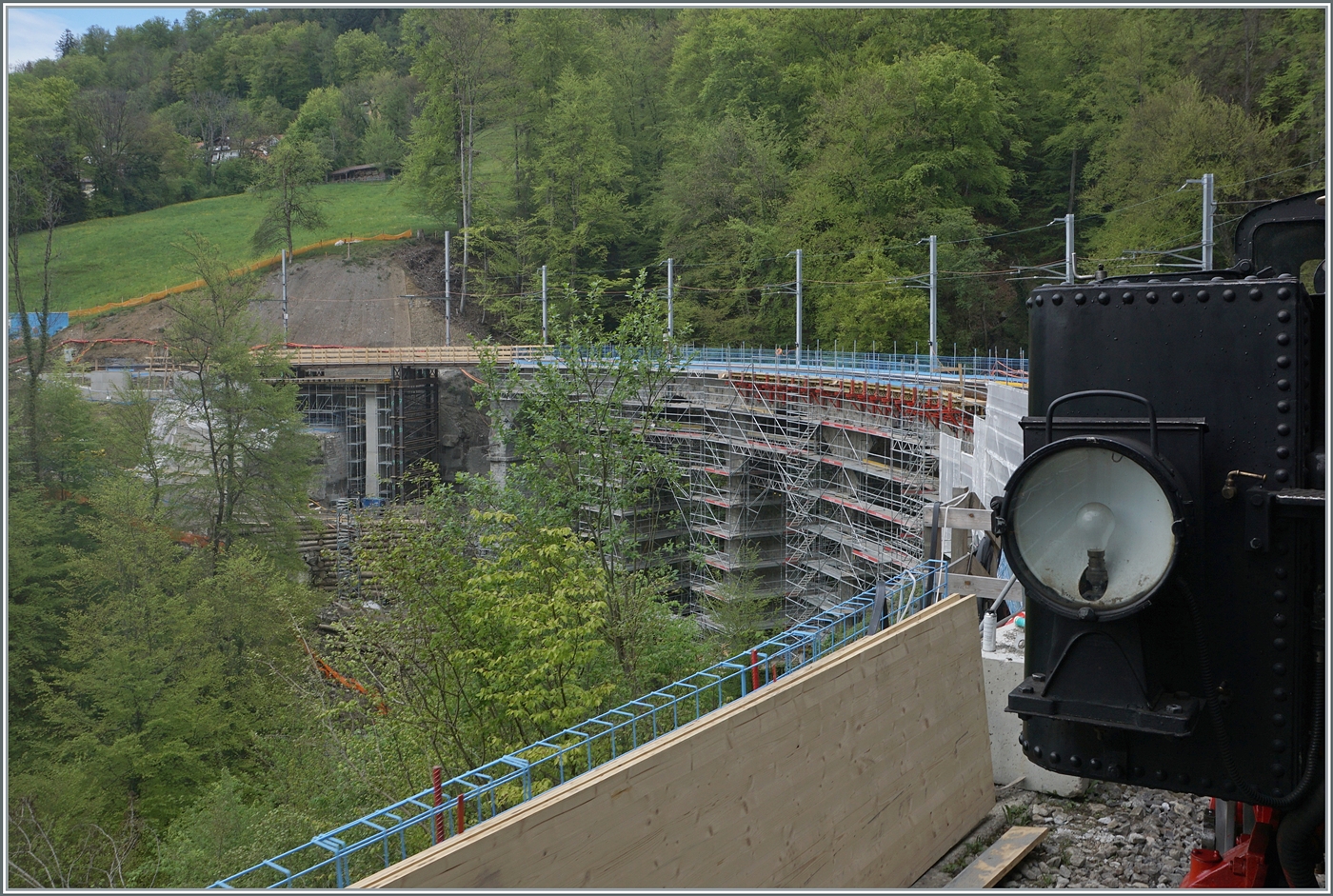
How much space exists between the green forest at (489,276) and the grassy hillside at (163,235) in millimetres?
1602

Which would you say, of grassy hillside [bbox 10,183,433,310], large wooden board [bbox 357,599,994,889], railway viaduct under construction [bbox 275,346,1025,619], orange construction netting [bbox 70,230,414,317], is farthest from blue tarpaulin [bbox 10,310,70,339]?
large wooden board [bbox 357,599,994,889]

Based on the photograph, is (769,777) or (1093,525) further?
(769,777)

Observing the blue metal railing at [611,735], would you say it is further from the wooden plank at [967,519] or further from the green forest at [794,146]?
the green forest at [794,146]

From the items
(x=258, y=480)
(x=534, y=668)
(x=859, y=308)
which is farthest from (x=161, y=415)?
(x=859, y=308)

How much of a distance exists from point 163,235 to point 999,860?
64975 mm

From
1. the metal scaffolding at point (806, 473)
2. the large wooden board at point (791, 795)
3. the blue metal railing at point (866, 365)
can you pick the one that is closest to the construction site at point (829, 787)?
the large wooden board at point (791, 795)

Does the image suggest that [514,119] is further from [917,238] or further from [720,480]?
[720,480]

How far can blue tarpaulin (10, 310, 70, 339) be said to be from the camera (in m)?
33.4

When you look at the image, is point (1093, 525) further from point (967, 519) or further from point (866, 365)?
point (866, 365)

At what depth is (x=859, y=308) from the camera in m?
38.0

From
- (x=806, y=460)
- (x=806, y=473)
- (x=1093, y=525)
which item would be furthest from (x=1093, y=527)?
(x=806, y=460)

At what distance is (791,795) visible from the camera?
6477mm

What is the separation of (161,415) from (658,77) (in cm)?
4294

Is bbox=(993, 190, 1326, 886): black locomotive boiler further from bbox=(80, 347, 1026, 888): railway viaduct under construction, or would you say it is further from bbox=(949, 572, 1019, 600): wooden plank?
bbox=(949, 572, 1019, 600): wooden plank
